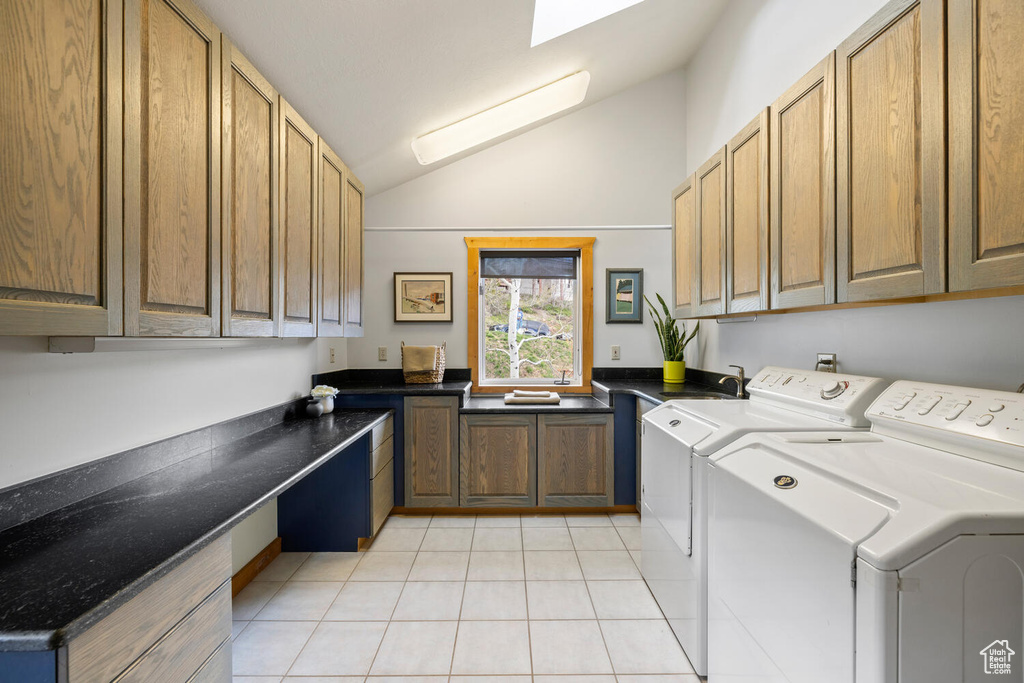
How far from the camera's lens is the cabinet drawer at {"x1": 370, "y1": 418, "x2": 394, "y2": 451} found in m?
2.68

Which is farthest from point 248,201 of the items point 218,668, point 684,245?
point 684,245

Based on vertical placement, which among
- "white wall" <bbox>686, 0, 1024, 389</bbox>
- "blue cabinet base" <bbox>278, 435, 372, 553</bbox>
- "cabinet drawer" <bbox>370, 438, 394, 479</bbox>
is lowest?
"blue cabinet base" <bbox>278, 435, 372, 553</bbox>

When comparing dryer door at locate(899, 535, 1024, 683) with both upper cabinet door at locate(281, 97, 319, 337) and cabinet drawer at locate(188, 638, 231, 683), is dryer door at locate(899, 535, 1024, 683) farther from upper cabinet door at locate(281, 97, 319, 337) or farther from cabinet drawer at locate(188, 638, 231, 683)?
upper cabinet door at locate(281, 97, 319, 337)

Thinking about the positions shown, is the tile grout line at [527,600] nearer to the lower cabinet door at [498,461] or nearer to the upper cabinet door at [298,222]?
the lower cabinet door at [498,461]

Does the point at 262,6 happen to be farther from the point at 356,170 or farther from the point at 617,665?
the point at 617,665

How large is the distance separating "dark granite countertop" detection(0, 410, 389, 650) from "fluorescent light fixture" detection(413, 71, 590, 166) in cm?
220

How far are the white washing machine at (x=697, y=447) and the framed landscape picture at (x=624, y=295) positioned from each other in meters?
1.58

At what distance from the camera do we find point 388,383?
11.6 ft

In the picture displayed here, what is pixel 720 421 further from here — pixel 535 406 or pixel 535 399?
pixel 535 399

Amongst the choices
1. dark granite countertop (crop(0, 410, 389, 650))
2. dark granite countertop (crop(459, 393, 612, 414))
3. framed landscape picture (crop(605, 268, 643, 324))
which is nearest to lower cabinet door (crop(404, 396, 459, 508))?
dark granite countertop (crop(459, 393, 612, 414))

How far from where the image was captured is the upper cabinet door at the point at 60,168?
844 millimetres

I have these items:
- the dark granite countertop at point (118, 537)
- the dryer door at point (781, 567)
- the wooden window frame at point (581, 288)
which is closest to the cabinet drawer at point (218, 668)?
the dark granite countertop at point (118, 537)

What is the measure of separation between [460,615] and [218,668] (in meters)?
1.09

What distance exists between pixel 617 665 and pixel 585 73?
11.0 ft
